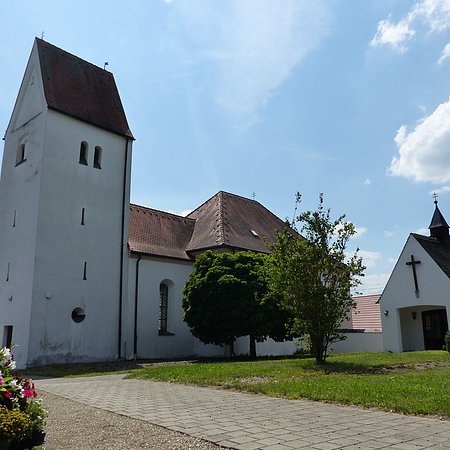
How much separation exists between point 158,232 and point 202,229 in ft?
10.2

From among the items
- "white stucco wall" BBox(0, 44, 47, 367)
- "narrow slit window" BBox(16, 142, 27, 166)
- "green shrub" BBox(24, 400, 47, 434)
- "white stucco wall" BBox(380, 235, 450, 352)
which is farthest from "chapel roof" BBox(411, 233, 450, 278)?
"green shrub" BBox(24, 400, 47, 434)

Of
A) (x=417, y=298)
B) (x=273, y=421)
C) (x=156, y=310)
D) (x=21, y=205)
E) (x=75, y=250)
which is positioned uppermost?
(x=21, y=205)

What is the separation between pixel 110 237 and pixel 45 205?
4.03 metres

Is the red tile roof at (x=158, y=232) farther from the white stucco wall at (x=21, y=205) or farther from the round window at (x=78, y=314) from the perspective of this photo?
the white stucco wall at (x=21, y=205)

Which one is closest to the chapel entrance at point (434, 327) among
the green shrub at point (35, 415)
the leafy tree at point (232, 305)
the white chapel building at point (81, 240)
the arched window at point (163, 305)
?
the white chapel building at point (81, 240)

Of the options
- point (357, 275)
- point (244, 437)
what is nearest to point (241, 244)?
point (357, 275)

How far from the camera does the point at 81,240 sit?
2394cm

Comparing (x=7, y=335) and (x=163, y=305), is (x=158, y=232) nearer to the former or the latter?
(x=163, y=305)

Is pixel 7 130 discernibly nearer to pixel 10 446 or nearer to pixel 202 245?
pixel 202 245

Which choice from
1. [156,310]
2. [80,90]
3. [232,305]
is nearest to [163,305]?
[156,310]

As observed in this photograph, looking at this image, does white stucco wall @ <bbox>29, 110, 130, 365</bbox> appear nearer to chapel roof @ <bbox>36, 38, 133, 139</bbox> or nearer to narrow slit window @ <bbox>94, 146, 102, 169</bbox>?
narrow slit window @ <bbox>94, 146, 102, 169</bbox>

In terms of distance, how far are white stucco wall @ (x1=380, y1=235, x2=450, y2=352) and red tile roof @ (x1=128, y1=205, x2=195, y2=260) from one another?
12.8m

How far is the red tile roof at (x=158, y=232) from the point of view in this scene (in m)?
27.0

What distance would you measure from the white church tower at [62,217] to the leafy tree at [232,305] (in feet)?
16.1
